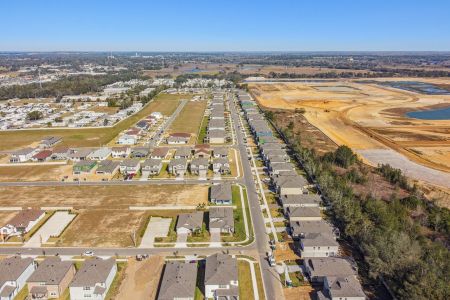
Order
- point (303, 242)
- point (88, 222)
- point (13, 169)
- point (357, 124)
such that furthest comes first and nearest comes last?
point (357, 124) → point (13, 169) → point (88, 222) → point (303, 242)

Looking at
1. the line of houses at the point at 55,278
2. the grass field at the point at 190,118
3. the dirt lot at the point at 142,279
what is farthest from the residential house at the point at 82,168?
the grass field at the point at 190,118

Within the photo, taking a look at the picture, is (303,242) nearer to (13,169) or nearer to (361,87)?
(13,169)

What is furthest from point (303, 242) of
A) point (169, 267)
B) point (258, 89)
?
point (258, 89)

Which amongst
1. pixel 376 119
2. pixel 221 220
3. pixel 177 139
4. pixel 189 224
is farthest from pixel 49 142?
pixel 376 119

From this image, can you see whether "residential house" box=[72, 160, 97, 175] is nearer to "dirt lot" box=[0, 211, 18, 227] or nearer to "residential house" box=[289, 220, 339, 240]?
"dirt lot" box=[0, 211, 18, 227]

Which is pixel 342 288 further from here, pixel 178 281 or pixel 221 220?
pixel 221 220

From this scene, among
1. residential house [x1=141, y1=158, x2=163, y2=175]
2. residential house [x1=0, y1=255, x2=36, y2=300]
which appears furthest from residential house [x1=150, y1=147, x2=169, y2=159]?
residential house [x1=0, y1=255, x2=36, y2=300]
